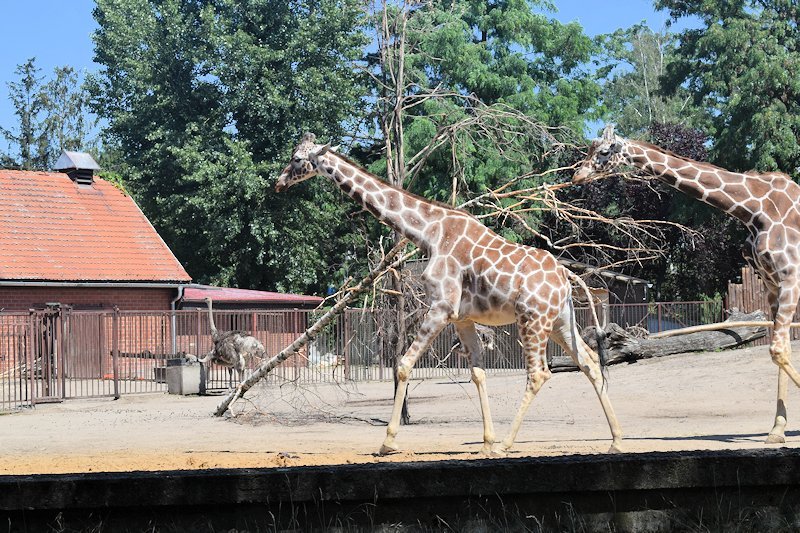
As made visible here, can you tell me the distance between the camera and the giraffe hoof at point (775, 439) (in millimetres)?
12336

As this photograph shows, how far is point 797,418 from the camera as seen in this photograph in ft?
51.2

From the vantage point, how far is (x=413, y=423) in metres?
17.6

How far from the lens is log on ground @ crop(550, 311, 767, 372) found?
25.2 meters

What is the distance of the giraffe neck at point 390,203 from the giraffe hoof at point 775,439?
172 inches

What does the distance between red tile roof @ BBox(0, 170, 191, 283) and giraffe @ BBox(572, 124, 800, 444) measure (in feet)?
77.7

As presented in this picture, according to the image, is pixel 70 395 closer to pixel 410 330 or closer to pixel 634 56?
pixel 410 330

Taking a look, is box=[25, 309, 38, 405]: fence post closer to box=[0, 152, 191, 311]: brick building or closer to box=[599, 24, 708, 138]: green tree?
box=[0, 152, 191, 311]: brick building

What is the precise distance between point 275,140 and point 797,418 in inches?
1345

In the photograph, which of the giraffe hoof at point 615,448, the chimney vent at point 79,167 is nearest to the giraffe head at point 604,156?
the giraffe hoof at point 615,448

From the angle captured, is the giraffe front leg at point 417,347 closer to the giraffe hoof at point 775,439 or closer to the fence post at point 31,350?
the giraffe hoof at point 775,439

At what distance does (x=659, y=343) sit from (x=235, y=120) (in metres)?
27.5

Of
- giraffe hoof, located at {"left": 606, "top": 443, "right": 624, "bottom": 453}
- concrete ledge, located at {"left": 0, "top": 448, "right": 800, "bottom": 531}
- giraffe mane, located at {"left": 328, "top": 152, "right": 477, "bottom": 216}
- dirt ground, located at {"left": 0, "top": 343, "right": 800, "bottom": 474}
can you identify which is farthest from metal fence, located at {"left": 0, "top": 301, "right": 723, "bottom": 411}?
concrete ledge, located at {"left": 0, "top": 448, "right": 800, "bottom": 531}

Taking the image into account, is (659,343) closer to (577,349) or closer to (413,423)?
(413,423)

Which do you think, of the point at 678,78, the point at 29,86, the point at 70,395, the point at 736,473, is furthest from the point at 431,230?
the point at 29,86
